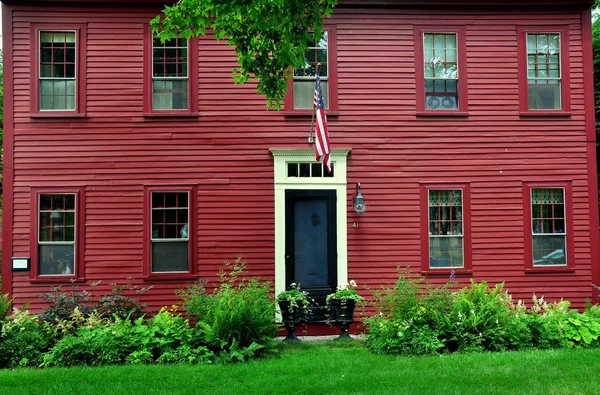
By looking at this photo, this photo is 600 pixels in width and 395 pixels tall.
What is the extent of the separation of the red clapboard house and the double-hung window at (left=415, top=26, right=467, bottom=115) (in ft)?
0.13

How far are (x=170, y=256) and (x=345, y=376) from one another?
4629 millimetres

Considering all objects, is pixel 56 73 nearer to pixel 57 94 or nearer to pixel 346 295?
pixel 57 94

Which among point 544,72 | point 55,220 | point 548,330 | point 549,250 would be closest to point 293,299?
point 548,330

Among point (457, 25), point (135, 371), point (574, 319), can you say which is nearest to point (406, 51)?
point (457, 25)

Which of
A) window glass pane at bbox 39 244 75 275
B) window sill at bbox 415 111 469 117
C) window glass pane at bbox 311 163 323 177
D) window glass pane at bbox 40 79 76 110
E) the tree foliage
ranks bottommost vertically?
window glass pane at bbox 39 244 75 275

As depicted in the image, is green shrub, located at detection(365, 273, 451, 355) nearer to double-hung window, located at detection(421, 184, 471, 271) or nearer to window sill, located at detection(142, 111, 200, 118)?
double-hung window, located at detection(421, 184, 471, 271)

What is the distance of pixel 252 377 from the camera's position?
6.98 m

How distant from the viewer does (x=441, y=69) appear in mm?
10680

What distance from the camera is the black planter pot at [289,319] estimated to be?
9125mm

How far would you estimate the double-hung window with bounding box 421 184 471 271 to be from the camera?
34.3 feet

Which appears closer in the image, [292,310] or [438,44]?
[292,310]

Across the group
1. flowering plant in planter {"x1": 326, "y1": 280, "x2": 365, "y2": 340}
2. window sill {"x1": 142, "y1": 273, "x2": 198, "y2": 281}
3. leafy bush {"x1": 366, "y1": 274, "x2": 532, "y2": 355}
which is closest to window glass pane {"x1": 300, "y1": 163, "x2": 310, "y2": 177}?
flowering plant in planter {"x1": 326, "y1": 280, "x2": 365, "y2": 340}

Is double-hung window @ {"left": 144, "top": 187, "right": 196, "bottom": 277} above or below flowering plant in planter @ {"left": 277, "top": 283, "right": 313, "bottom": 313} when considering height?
above

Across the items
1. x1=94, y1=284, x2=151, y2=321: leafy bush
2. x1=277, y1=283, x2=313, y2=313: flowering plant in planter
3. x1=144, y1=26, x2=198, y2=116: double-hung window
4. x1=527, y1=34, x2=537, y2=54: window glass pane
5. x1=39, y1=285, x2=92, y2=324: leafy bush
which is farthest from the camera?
x1=527, y1=34, x2=537, y2=54: window glass pane
